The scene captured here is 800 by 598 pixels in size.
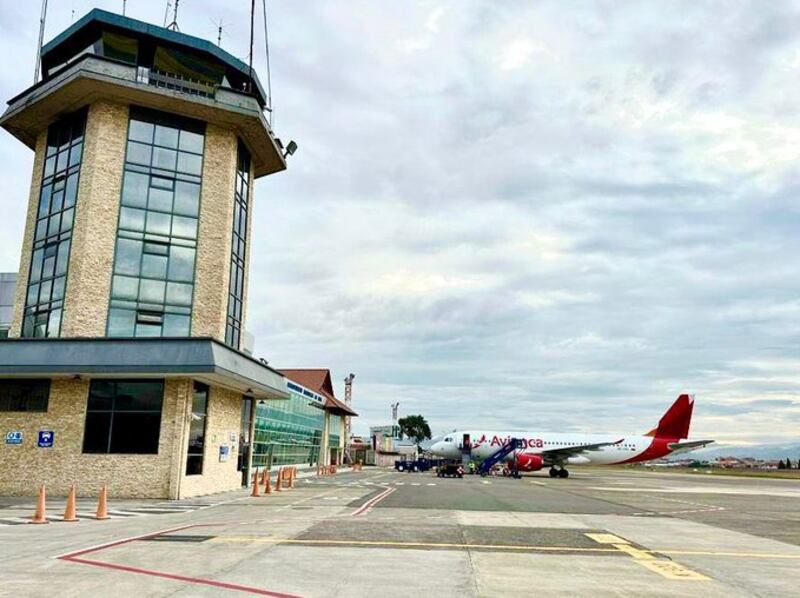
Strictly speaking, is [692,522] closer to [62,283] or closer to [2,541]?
[2,541]

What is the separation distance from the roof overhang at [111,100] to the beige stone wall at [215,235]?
121cm

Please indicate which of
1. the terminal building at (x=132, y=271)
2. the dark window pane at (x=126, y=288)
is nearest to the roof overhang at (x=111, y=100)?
the terminal building at (x=132, y=271)

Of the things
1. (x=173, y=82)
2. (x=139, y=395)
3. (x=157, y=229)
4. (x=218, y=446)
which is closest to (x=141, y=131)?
(x=173, y=82)

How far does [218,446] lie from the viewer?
2747cm

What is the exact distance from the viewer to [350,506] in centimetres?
2139

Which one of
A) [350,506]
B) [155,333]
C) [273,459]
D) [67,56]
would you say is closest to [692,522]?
[350,506]

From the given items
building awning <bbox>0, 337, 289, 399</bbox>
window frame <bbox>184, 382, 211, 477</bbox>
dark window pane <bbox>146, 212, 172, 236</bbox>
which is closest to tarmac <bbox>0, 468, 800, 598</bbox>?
window frame <bbox>184, 382, 211, 477</bbox>

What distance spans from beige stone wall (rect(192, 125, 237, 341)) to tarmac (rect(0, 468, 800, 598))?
8.82 meters

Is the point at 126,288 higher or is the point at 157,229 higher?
the point at 157,229

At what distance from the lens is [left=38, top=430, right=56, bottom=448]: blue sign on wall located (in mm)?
23891

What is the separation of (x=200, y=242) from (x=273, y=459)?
28868mm

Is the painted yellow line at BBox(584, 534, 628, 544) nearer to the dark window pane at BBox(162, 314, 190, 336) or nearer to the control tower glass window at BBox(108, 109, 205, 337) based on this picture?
the dark window pane at BBox(162, 314, 190, 336)

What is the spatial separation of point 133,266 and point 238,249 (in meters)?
5.61

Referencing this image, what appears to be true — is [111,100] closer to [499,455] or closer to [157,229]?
[157,229]
